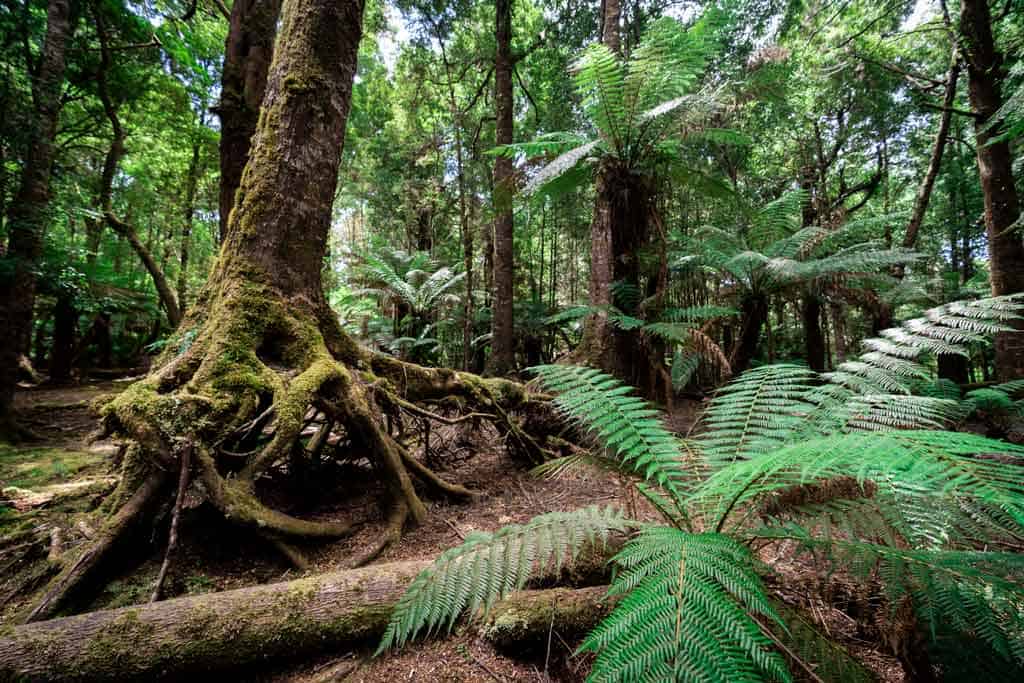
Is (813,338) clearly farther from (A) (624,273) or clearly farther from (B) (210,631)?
(B) (210,631)

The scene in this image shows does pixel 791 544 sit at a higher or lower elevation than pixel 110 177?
lower

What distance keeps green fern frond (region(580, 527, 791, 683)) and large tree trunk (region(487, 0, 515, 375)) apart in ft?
15.9

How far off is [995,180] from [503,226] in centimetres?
533

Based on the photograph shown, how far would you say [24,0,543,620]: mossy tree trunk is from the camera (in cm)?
163

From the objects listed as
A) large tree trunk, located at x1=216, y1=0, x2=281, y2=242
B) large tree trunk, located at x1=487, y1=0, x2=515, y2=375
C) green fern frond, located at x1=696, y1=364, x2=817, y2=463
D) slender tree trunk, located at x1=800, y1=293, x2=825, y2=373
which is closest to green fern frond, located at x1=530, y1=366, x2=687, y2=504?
green fern frond, located at x1=696, y1=364, x2=817, y2=463

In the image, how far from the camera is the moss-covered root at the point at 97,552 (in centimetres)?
128

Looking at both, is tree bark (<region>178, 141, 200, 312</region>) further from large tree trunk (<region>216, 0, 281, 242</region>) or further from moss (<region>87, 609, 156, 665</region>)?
moss (<region>87, 609, 156, 665</region>)

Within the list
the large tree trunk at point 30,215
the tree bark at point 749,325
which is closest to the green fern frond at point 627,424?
the tree bark at point 749,325

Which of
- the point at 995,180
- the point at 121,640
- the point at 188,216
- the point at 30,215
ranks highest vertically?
the point at 188,216

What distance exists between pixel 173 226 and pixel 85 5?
18.0 ft

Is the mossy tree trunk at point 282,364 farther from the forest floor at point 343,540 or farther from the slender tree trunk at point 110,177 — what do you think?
the slender tree trunk at point 110,177

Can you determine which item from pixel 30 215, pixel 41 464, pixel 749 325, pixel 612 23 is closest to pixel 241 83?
pixel 30 215

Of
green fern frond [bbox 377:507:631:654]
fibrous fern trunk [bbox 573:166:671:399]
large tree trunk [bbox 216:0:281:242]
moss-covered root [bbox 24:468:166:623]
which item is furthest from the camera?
large tree trunk [bbox 216:0:281:242]

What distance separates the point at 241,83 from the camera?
3676 millimetres
